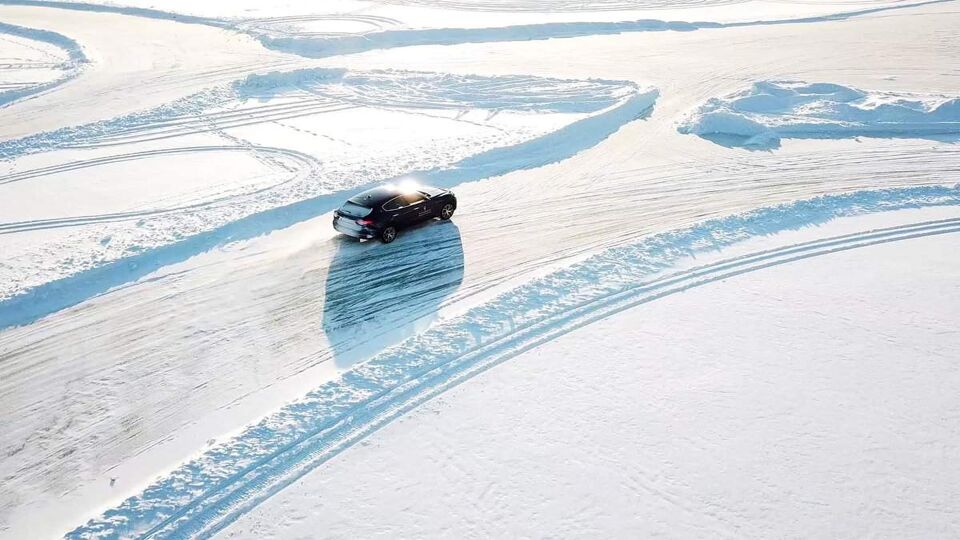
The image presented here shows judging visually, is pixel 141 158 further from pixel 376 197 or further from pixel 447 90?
pixel 447 90

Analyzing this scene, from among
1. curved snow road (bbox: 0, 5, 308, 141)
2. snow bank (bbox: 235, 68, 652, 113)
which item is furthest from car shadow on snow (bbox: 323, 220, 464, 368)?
curved snow road (bbox: 0, 5, 308, 141)

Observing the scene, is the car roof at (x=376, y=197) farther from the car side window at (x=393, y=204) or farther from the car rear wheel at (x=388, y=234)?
the car rear wheel at (x=388, y=234)

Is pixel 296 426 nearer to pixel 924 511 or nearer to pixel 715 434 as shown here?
pixel 715 434

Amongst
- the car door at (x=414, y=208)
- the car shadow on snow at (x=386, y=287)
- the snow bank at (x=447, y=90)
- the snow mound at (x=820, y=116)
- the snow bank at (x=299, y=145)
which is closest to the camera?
the car shadow on snow at (x=386, y=287)

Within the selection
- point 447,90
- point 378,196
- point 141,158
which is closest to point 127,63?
point 141,158

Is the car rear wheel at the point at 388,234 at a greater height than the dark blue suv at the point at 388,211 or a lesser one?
lesser

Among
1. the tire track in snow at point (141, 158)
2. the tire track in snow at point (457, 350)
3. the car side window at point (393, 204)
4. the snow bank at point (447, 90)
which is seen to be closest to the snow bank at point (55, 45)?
the snow bank at point (447, 90)
